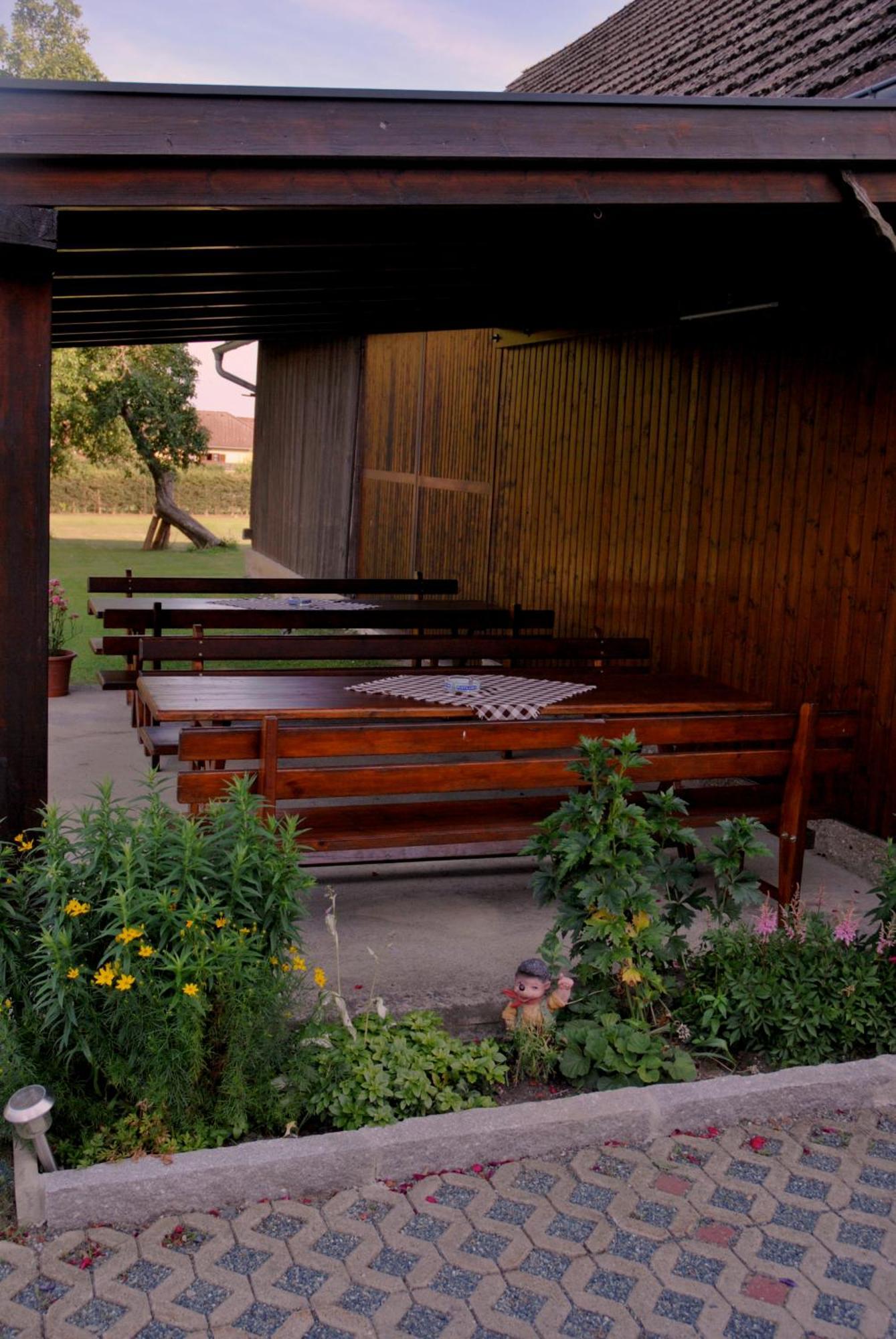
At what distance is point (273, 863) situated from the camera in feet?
11.1

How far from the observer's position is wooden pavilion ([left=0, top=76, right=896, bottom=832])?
3734 mm

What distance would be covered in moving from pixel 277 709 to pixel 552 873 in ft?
5.23

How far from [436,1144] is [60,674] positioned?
23.8ft

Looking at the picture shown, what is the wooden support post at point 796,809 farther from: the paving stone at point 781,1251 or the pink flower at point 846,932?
the paving stone at point 781,1251

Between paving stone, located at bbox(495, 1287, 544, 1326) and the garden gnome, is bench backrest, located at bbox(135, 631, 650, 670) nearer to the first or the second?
the garden gnome

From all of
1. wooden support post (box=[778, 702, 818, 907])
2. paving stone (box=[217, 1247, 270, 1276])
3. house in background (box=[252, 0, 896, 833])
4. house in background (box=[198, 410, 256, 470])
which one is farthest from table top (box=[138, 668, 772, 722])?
house in background (box=[198, 410, 256, 470])

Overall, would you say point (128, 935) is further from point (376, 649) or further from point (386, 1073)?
point (376, 649)

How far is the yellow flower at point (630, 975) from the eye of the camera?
12.1 feet

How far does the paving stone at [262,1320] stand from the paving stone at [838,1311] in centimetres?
119

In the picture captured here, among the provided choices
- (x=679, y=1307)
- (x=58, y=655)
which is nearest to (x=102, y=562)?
(x=58, y=655)

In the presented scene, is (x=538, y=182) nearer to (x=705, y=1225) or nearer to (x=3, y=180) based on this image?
(x=3, y=180)

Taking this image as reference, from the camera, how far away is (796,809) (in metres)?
5.17

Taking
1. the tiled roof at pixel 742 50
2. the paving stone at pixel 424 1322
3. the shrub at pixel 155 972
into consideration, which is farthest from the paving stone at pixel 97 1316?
the tiled roof at pixel 742 50

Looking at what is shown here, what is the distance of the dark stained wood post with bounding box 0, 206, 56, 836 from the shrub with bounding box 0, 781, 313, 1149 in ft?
1.47
